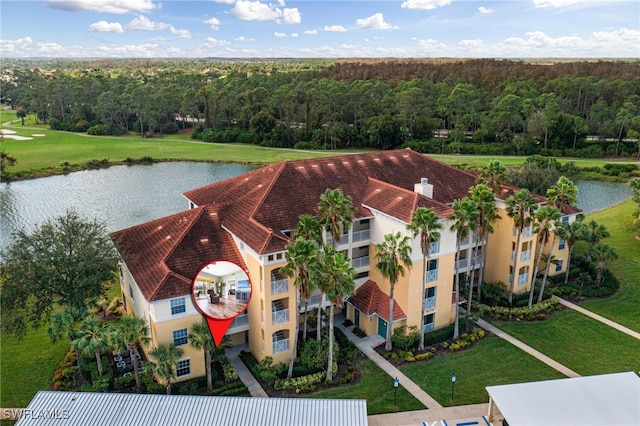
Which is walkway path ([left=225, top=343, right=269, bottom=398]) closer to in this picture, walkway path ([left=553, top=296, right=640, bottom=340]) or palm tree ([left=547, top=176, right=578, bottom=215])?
walkway path ([left=553, top=296, right=640, bottom=340])

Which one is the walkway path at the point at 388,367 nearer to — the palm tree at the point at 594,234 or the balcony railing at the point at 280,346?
the balcony railing at the point at 280,346

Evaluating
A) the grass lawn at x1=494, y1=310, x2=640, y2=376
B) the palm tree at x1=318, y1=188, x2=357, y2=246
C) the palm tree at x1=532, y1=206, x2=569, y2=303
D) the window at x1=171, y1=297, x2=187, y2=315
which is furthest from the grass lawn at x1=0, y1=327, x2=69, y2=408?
the palm tree at x1=532, y1=206, x2=569, y2=303

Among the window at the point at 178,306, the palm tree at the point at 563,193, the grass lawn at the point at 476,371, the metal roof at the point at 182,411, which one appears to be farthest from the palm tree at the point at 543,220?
the window at the point at 178,306

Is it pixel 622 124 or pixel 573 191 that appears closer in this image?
pixel 573 191

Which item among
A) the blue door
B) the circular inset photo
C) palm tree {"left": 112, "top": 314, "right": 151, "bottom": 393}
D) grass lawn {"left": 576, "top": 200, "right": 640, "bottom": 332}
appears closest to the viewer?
palm tree {"left": 112, "top": 314, "right": 151, "bottom": 393}

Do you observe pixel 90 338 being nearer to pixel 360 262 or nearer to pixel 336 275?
pixel 336 275

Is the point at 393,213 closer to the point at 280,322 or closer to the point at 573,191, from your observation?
the point at 280,322

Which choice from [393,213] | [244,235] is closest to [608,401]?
[393,213]
